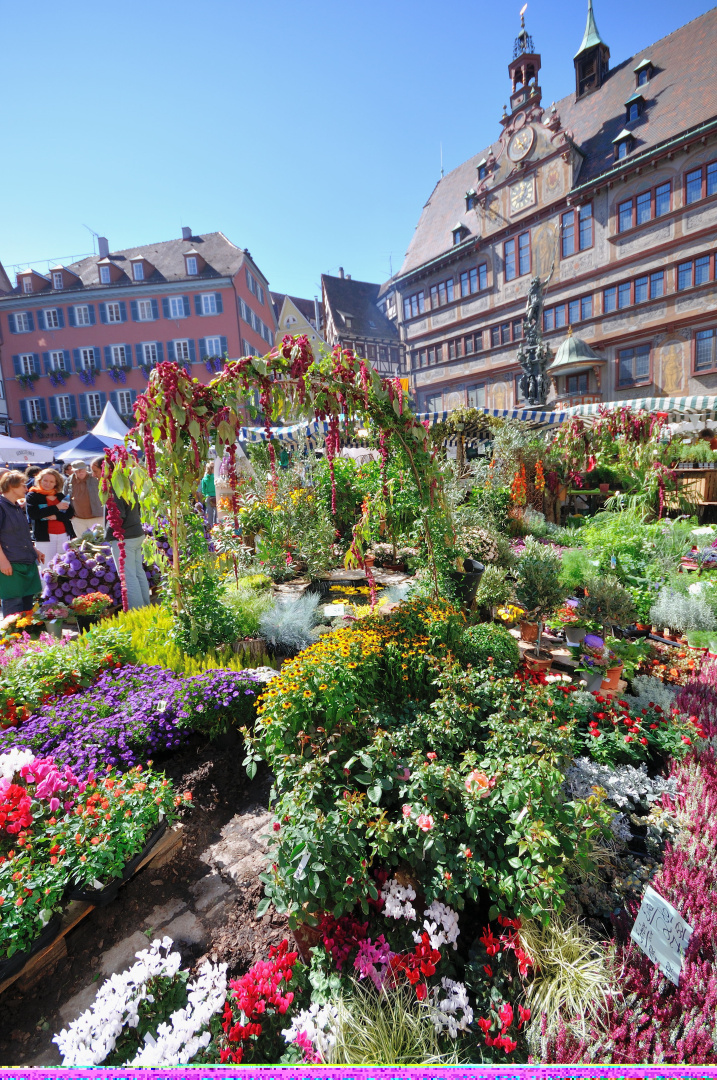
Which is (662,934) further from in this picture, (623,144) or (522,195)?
(522,195)

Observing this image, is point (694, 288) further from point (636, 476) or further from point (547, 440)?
point (636, 476)

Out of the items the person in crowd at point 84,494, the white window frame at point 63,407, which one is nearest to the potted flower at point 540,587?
the person in crowd at point 84,494

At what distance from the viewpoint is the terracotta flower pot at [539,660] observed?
4097 mm

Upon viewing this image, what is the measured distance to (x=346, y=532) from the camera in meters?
8.05

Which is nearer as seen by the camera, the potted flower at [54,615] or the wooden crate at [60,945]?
the wooden crate at [60,945]

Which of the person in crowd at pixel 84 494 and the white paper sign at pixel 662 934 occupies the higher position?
the person in crowd at pixel 84 494

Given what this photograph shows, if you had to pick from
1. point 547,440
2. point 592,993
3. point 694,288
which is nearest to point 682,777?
point 592,993

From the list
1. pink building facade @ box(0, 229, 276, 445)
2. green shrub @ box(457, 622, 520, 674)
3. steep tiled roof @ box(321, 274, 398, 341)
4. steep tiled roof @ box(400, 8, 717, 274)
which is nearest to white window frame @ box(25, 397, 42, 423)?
pink building facade @ box(0, 229, 276, 445)

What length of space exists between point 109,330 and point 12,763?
28.9 m

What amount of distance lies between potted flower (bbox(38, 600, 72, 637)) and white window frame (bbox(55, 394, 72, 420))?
25.0 meters

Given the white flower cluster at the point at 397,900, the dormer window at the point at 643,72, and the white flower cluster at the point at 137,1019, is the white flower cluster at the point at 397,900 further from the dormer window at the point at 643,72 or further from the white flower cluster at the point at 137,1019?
the dormer window at the point at 643,72

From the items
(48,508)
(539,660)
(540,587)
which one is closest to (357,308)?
(48,508)

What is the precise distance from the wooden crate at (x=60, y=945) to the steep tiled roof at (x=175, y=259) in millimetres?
27656

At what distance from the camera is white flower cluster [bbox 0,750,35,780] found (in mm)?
2422
